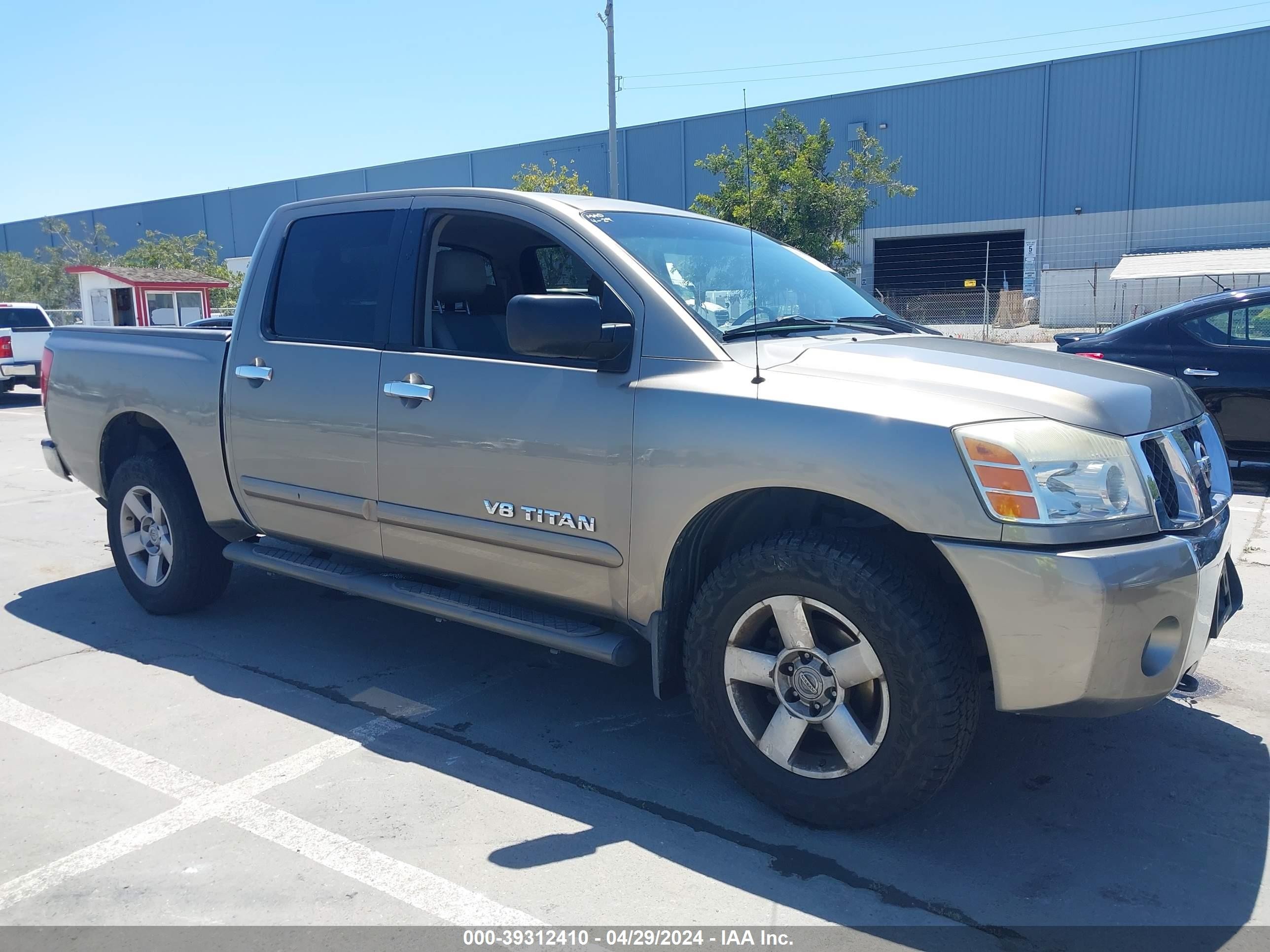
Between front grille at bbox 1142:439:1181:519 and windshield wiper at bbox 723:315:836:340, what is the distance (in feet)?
4.06

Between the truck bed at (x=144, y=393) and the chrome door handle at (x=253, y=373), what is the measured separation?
0.18 m

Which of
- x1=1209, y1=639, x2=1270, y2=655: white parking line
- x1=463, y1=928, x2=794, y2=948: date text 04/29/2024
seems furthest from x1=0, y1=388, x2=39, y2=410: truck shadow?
x1=1209, y1=639, x2=1270, y2=655: white parking line

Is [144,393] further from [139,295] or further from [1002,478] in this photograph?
[139,295]

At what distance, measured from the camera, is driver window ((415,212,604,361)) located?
3.99 m

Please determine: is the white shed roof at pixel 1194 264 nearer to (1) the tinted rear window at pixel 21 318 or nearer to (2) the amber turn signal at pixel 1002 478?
(2) the amber turn signal at pixel 1002 478

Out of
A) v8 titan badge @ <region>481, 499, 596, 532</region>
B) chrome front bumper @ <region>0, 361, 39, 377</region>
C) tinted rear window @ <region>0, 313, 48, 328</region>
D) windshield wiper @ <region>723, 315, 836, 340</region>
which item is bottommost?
chrome front bumper @ <region>0, 361, 39, 377</region>

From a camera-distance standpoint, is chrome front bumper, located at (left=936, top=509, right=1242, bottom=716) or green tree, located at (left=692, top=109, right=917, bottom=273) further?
green tree, located at (left=692, top=109, right=917, bottom=273)

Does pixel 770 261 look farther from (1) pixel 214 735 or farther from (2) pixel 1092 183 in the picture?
(2) pixel 1092 183

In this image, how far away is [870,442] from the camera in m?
2.79

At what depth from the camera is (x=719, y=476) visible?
10.1 feet

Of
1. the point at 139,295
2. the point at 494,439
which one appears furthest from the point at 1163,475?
the point at 139,295

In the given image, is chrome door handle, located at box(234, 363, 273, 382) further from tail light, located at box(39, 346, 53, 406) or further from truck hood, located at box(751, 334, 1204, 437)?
truck hood, located at box(751, 334, 1204, 437)

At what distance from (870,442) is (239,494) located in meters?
3.10

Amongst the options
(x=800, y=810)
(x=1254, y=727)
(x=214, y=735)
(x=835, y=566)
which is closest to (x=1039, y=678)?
(x=835, y=566)
